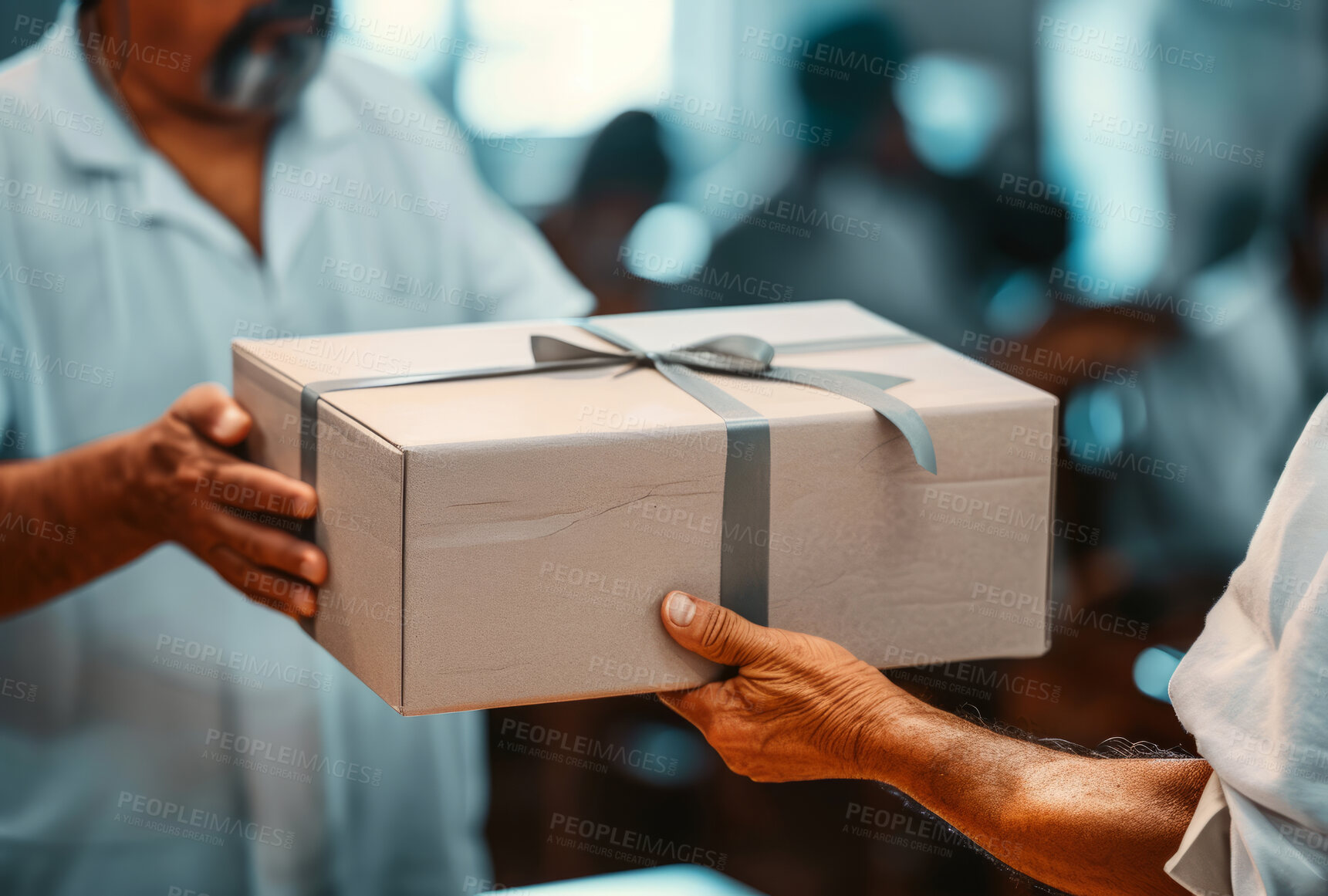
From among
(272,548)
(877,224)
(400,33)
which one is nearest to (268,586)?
(272,548)

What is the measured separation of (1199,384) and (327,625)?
6.30 feet

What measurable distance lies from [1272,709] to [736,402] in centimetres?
43

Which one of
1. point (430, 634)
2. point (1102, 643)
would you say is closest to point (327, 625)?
point (430, 634)

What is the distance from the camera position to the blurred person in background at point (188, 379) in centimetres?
167

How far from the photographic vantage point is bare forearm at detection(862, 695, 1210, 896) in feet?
2.71

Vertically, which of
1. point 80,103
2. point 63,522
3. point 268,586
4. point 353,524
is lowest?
point 63,522

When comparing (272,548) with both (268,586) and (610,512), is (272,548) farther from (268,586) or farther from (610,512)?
(610,512)

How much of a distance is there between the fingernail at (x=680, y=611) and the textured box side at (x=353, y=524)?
0.20 metres

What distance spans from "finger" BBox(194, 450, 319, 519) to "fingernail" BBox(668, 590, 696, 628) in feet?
0.96

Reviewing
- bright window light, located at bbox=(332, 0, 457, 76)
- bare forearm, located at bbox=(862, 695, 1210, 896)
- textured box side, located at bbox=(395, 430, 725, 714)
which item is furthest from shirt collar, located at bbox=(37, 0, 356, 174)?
bare forearm, located at bbox=(862, 695, 1210, 896)

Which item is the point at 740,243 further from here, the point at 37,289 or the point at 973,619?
the point at 973,619

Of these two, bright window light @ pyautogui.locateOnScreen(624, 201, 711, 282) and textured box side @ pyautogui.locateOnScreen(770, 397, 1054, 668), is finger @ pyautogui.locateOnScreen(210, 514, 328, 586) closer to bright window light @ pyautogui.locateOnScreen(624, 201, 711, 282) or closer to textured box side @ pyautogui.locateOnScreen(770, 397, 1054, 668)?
textured box side @ pyautogui.locateOnScreen(770, 397, 1054, 668)

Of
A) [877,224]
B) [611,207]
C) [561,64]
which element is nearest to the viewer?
[561,64]

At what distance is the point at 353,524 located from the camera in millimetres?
936
